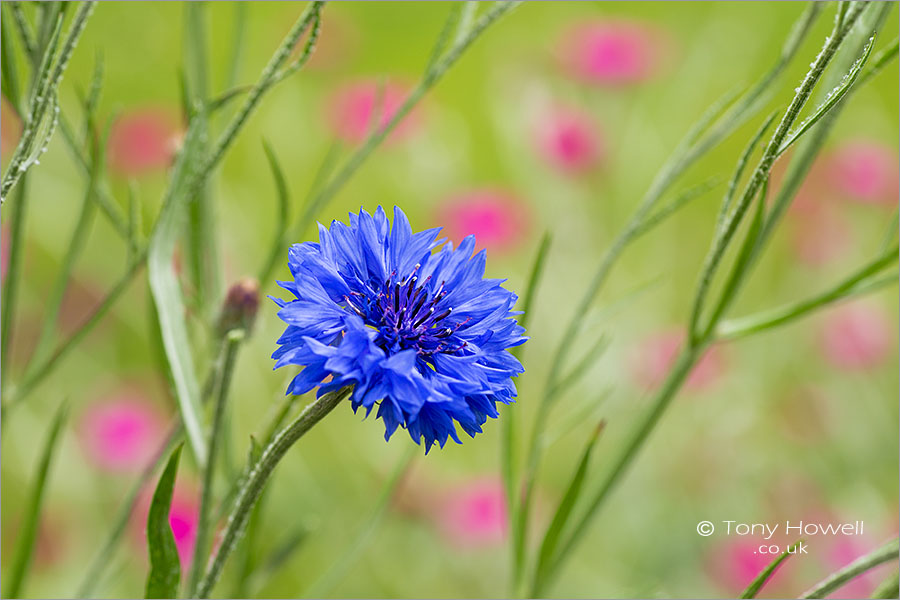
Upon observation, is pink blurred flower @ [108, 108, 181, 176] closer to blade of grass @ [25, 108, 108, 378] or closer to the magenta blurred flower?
the magenta blurred flower

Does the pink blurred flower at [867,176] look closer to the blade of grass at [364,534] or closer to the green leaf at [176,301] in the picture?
the blade of grass at [364,534]

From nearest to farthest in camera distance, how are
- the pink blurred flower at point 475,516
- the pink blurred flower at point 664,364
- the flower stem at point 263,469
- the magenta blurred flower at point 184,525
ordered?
the flower stem at point 263,469, the magenta blurred flower at point 184,525, the pink blurred flower at point 475,516, the pink blurred flower at point 664,364

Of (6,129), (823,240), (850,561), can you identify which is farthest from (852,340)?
(6,129)

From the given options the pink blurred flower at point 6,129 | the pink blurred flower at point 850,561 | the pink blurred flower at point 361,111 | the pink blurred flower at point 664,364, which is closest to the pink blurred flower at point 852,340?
the pink blurred flower at point 664,364

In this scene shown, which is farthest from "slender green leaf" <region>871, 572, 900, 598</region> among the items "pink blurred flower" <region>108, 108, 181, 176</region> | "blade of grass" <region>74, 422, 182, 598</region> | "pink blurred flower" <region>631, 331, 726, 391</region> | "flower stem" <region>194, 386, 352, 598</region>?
"pink blurred flower" <region>108, 108, 181, 176</region>

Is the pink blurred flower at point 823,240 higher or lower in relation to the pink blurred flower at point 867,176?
lower

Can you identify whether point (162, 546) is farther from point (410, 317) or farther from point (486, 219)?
point (486, 219)

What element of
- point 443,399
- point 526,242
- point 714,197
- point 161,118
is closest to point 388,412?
point 443,399

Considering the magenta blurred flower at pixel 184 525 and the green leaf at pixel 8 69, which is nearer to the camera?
the green leaf at pixel 8 69
